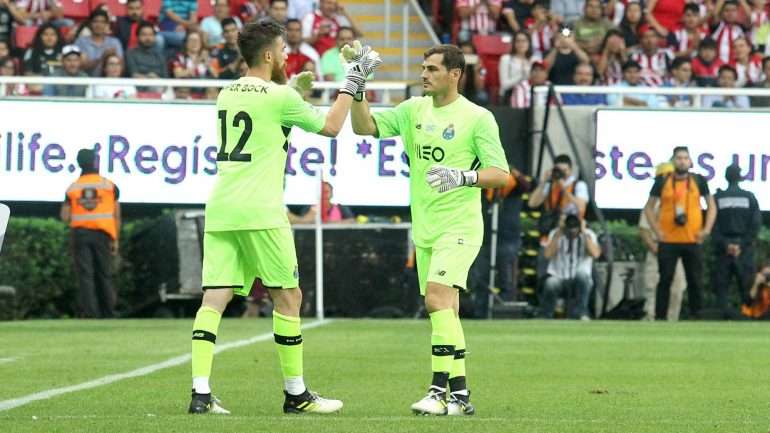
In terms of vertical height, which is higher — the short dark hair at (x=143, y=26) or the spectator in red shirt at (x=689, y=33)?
the spectator in red shirt at (x=689, y=33)

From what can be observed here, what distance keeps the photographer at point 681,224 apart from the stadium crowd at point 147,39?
17.2 feet

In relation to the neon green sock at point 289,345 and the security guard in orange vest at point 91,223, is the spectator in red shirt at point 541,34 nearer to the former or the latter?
the security guard in orange vest at point 91,223

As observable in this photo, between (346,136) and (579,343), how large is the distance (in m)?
8.11

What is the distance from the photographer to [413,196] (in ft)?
35.2

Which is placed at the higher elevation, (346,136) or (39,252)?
(346,136)

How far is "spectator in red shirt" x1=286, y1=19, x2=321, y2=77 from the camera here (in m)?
26.4

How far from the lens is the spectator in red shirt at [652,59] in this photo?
90.9 ft

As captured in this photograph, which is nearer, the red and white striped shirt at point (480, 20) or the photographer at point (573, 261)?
the photographer at point (573, 261)

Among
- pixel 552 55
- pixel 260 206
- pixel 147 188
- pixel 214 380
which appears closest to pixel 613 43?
pixel 552 55

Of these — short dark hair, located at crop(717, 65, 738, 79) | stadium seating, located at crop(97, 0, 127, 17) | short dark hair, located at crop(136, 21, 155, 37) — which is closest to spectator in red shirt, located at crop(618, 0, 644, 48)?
short dark hair, located at crop(717, 65, 738, 79)

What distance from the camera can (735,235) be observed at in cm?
2412

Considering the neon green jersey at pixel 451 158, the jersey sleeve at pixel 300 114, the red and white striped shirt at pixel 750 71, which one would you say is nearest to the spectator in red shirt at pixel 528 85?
the red and white striped shirt at pixel 750 71

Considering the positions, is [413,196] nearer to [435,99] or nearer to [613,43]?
[435,99]

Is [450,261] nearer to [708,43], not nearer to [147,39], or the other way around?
[147,39]
